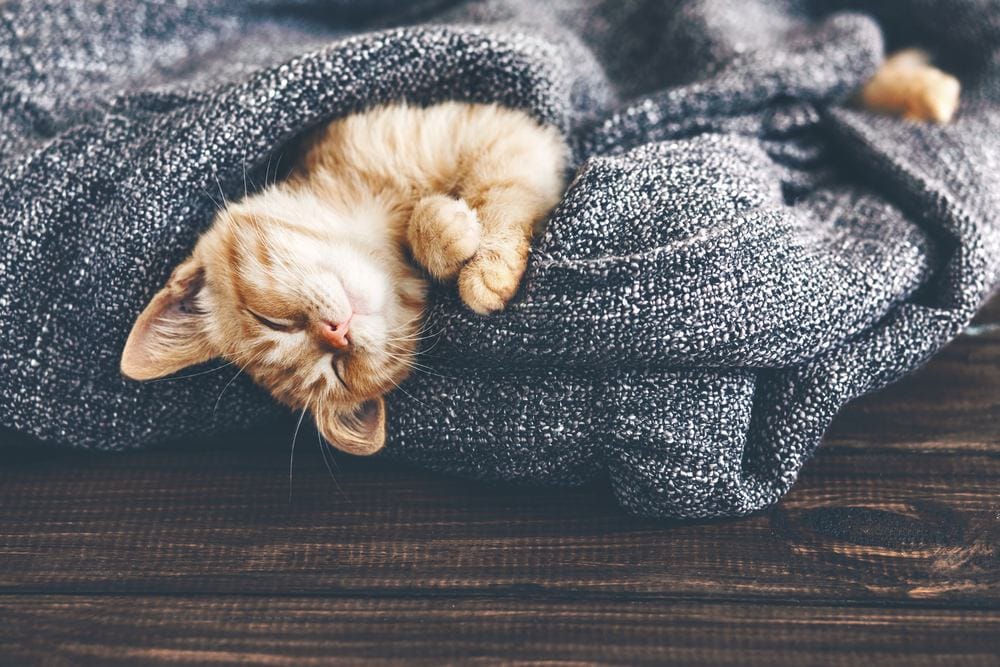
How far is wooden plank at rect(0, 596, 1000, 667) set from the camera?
34.0 inches

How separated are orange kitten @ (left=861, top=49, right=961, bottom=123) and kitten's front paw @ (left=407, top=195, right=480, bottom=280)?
2.66ft

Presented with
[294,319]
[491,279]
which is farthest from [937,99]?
[294,319]

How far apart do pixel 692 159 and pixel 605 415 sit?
→ 0.37 m

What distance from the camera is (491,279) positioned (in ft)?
3.20

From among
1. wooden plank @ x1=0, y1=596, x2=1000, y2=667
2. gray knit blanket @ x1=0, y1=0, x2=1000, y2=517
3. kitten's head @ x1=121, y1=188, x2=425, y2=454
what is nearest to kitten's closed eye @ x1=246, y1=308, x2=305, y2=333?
kitten's head @ x1=121, y1=188, x2=425, y2=454

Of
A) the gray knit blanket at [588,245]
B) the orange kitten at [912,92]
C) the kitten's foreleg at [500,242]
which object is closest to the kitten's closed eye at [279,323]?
the gray knit blanket at [588,245]

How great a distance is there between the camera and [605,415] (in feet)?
3.29

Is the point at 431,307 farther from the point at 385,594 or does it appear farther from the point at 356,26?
the point at 356,26

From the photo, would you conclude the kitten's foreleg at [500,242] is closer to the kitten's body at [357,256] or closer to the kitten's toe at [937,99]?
the kitten's body at [357,256]

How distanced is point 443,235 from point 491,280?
11 centimetres

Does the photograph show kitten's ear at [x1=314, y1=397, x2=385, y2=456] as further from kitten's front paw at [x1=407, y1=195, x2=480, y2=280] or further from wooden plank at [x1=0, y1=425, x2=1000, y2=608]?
kitten's front paw at [x1=407, y1=195, x2=480, y2=280]

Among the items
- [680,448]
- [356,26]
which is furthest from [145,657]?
[356,26]

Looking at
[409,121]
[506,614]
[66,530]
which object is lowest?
[66,530]

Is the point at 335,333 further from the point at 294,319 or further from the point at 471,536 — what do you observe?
the point at 471,536
